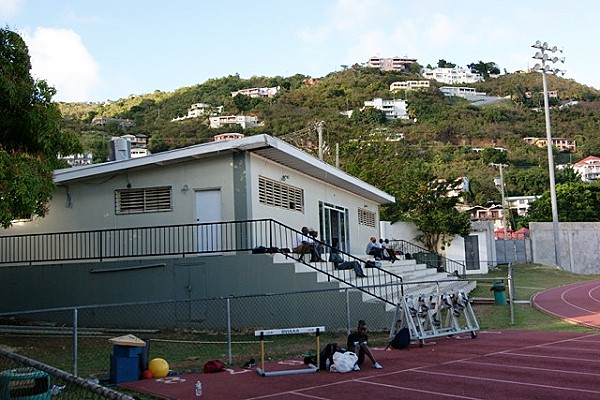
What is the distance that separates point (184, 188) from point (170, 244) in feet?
5.91

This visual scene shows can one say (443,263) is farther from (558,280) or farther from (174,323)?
(174,323)

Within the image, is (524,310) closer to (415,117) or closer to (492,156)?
(492,156)

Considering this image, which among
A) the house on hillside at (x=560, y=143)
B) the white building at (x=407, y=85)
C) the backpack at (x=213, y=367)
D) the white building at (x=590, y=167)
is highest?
the white building at (x=407, y=85)

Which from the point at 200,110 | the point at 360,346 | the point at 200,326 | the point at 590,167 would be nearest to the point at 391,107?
the point at 590,167

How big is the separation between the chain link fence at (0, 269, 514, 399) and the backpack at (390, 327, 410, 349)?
1.07 metres

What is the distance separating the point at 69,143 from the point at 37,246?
7.79 metres

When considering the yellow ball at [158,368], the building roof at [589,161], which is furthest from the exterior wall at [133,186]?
the building roof at [589,161]

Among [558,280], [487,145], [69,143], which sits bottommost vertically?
[558,280]

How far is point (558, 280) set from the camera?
37.9m

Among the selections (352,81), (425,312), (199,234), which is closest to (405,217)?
(199,234)

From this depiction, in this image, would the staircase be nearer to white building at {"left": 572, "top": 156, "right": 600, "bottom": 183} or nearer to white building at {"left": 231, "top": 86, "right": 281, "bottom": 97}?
white building at {"left": 572, "top": 156, "right": 600, "bottom": 183}

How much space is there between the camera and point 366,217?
3481cm

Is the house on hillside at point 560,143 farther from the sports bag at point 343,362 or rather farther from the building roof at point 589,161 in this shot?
the sports bag at point 343,362

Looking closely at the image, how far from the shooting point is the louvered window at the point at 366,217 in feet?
111
